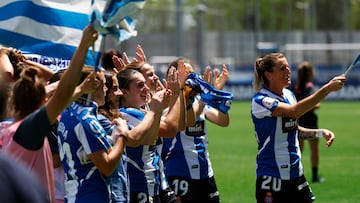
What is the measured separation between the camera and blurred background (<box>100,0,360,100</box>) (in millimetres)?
52219

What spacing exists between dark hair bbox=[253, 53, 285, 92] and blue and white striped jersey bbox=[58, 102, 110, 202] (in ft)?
10.1

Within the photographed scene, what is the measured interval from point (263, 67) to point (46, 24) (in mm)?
2359

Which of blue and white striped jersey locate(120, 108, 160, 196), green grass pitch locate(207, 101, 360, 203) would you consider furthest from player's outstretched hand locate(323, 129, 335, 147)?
green grass pitch locate(207, 101, 360, 203)

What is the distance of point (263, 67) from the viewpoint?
9.77 meters

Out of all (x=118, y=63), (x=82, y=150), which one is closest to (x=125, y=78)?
(x=82, y=150)

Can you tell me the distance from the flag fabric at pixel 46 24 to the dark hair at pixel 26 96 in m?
4.11

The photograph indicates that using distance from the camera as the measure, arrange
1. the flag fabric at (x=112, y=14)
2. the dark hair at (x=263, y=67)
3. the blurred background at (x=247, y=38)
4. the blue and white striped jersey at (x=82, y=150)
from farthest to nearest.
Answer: the blurred background at (x=247, y=38)
the dark hair at (x=263, y=67)
the blue and white striped jersey at (x=82, y=150)
the flag fabric at (x=112, y=14)

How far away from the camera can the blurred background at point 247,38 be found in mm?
52219

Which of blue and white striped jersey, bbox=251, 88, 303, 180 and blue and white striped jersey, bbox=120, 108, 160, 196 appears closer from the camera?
blue and white striped jersey, bbox=120, 108, 160, 196

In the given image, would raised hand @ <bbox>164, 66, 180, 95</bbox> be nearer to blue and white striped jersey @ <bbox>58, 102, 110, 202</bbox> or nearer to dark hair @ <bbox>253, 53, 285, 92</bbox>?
blue and white striped jersey @ <bbox>58, 102, 110, 202</bbox>

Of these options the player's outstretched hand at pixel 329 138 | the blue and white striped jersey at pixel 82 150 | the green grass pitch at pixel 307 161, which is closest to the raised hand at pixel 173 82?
the blue and white striped jersey at pixel 82 150

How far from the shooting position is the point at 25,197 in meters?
4.42

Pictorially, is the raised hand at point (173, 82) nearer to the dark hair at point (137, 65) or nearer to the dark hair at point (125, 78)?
the dark hair at point (125, 78)

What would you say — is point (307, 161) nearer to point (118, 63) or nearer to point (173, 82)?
point (118, 63)
